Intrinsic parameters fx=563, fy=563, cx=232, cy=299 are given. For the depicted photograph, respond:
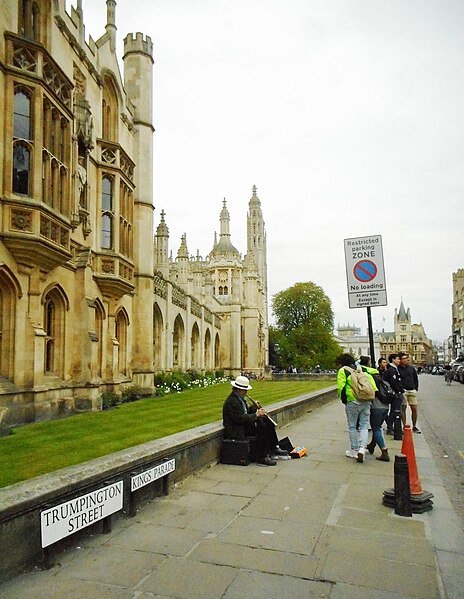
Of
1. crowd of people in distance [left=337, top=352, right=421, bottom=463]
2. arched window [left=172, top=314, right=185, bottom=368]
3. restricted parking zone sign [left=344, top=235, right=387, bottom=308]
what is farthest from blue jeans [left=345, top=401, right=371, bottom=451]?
arched window [left=172, top=314, right=185, bottom=368]

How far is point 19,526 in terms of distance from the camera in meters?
4.25

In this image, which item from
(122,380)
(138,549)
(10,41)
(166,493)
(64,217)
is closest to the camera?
(138,549)

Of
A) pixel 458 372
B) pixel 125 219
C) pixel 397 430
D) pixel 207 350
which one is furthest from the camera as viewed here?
pixel 458 372

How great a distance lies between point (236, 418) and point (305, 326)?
6421 cm

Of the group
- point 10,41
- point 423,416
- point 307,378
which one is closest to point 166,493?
point 10,41

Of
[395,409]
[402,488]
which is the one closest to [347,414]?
[402,488]

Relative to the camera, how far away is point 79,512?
4.68 metres

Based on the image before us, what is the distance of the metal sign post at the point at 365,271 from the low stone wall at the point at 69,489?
377 cm

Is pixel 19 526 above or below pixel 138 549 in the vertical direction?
above

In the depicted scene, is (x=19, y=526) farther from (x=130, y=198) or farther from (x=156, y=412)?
Result: (x=130, y=198)

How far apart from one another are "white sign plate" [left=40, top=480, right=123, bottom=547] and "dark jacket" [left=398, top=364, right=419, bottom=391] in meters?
8.61

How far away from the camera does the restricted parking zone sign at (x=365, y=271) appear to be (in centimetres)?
956

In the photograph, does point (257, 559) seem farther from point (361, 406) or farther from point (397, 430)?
point (397, 430)

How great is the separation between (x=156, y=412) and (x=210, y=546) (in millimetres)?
9428
